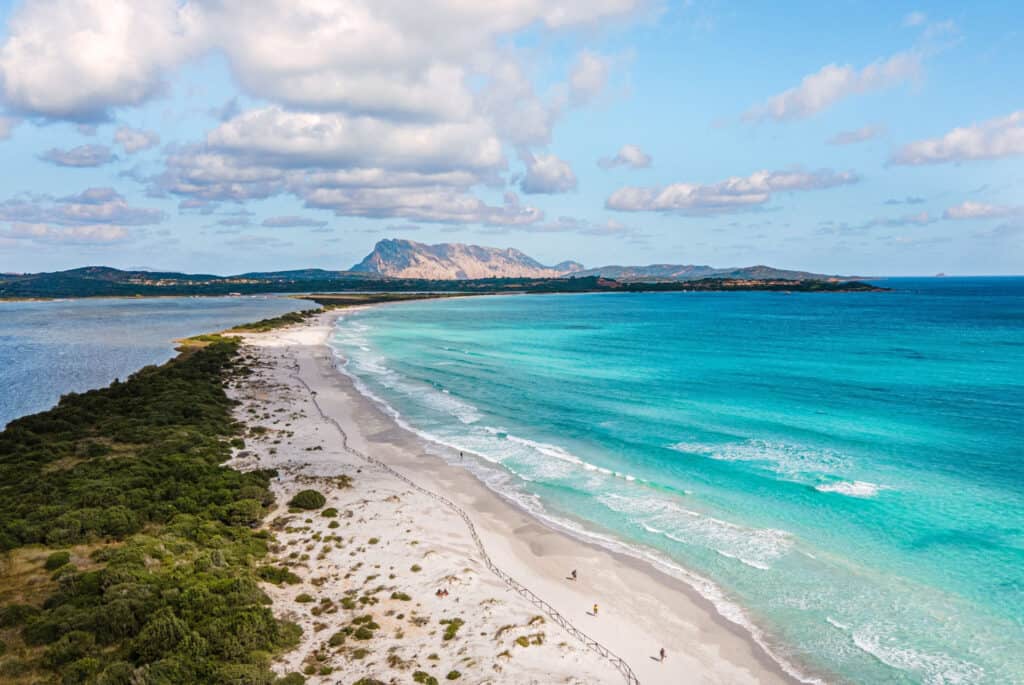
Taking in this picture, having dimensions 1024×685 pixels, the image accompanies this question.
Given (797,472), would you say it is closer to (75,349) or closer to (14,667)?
(14,667)

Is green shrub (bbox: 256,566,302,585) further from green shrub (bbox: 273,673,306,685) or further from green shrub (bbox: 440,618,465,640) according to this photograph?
green shrub (bbox: 440,618,465,640)

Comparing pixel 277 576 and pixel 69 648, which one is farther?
pixel 277 576

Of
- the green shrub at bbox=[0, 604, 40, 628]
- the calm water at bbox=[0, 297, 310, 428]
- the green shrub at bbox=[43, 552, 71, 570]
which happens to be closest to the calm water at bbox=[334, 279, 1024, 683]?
the green shrub at bbox=[43, 552, 71, 570]

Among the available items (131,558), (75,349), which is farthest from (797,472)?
(75,349)

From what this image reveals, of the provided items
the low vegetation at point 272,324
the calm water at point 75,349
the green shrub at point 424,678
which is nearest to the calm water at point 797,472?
the green shrub at point 424,678

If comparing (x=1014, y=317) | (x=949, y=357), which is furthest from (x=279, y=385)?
(x=1014, y=317)

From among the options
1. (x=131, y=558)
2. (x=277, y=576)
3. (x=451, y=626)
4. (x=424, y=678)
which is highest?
(x=131, y=558)

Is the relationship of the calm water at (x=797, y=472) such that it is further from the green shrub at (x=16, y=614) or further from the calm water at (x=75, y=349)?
the calm water at (x=75, y=349)

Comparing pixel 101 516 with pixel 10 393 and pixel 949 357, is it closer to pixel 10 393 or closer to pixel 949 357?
pixel 10 393
